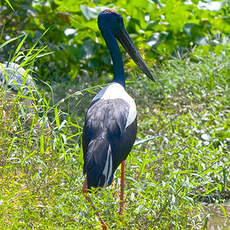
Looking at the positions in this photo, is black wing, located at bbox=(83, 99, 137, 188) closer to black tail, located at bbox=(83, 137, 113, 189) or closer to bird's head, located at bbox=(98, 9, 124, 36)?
black tail, located at bbox=(83, 137, 113, 189)

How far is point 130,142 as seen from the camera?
4.00 m

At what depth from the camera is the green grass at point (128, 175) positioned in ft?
11.5

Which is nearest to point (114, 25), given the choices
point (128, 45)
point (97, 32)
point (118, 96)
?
point (128, 45)

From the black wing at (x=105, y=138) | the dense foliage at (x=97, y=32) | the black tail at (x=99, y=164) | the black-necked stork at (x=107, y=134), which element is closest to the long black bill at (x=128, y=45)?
the black-necked stork at (x=107, y=134)

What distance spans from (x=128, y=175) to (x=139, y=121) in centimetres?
156

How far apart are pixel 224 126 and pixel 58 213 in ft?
8.14

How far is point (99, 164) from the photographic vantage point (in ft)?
12.0

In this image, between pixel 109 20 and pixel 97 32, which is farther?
pixel 97 32

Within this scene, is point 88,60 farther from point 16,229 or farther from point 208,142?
point 16,229

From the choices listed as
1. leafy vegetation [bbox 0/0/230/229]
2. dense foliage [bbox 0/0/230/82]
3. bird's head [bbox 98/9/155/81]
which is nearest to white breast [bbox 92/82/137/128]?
leafy vegetation [bbox 0/0/230/229]

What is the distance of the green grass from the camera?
11.5ft

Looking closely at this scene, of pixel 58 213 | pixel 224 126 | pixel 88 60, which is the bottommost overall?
pixel 88 60

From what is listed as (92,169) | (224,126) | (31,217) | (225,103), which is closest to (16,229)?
(31,217)

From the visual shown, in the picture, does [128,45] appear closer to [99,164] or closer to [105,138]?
[105,138]
